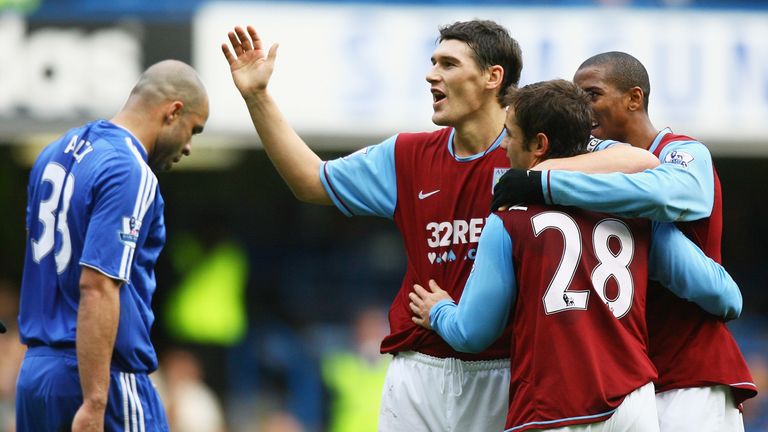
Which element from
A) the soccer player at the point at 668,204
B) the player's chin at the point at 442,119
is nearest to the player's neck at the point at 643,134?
the soccer player at the point at 668,204

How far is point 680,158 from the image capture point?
13.1 ft

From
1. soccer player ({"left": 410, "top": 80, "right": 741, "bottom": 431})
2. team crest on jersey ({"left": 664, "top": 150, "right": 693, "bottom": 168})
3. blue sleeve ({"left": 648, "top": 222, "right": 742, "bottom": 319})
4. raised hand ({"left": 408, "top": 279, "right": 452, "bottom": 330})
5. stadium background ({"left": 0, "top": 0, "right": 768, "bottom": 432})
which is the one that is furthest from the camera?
stadium background ({"left": 0, "top": 0, "right": 768, "bottom": 432})

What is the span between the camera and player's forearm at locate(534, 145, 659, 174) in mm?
3830

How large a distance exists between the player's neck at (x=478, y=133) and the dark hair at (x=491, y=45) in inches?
4.1

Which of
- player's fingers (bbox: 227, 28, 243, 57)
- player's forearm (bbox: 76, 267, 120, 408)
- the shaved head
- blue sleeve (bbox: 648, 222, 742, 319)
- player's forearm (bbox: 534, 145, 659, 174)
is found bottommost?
player's forearm (bbox: 76, 267, 120, 408)

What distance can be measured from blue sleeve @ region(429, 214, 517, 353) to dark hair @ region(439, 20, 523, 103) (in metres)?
0.94

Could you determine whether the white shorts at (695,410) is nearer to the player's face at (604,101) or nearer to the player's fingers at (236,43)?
the player's face at (604,101)

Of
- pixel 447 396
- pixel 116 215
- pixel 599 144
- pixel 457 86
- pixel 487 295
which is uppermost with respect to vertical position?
Answer: pixel 457 86

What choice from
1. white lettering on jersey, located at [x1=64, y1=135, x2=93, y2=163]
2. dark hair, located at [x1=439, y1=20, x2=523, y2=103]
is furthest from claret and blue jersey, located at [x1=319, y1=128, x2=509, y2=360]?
white lettering on jersey, located at [x1=64, y1=135, x2=93, y2=163]

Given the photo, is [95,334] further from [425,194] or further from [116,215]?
[425,194]

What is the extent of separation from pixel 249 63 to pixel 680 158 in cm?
167

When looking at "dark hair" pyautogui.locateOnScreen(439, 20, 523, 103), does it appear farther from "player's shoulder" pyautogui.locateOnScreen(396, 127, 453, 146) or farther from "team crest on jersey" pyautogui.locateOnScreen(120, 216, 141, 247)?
"team crest on jersey" pyautogui.locateOnScreen(120, 216, 141, 247)

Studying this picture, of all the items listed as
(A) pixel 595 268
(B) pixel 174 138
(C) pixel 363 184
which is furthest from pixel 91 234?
Result: (A) pixel 595 268

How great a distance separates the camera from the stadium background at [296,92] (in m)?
9.52
